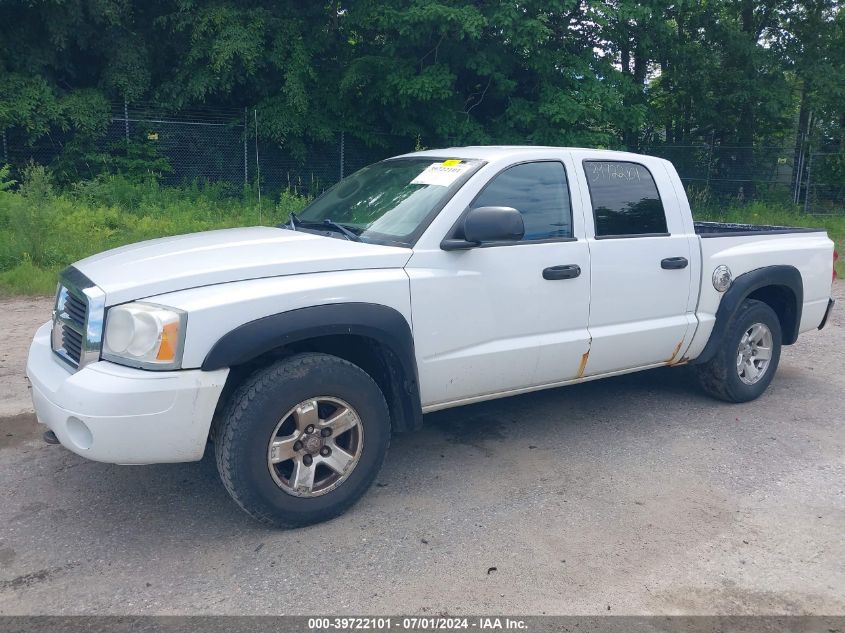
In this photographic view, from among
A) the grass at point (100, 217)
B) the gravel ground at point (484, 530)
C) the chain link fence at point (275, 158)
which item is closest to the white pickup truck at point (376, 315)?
the gravel ground at point (484, 530)

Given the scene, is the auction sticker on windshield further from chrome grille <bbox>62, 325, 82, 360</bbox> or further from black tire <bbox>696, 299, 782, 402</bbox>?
black tire <bbox>696, 299, 782, 402</bbox>

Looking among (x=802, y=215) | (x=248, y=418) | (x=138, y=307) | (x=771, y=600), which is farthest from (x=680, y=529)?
(x=802, y=215)

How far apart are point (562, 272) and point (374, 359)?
4.21 ft

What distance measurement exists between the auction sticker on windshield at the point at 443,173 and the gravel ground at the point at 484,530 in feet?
5.44

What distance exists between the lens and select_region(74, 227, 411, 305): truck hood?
3623 mm

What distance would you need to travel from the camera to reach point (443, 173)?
466 cm

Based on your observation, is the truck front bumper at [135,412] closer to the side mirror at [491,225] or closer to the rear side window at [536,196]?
the side mirror at [491,225]

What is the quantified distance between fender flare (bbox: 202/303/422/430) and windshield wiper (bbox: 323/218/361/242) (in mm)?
628

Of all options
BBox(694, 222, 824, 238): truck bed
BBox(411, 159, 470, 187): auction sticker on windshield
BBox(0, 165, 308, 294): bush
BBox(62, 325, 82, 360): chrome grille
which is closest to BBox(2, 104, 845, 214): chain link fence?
BBox(0, 165, 308, 294): bush

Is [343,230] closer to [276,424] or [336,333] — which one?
[336,333]

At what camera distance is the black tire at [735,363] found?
18.9 ft

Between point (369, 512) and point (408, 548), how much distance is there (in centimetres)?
42

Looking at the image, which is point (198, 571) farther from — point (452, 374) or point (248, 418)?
point (452, 374)

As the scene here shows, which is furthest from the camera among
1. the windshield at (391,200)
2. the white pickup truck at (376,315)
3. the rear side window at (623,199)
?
the rear side window at (623,199)
